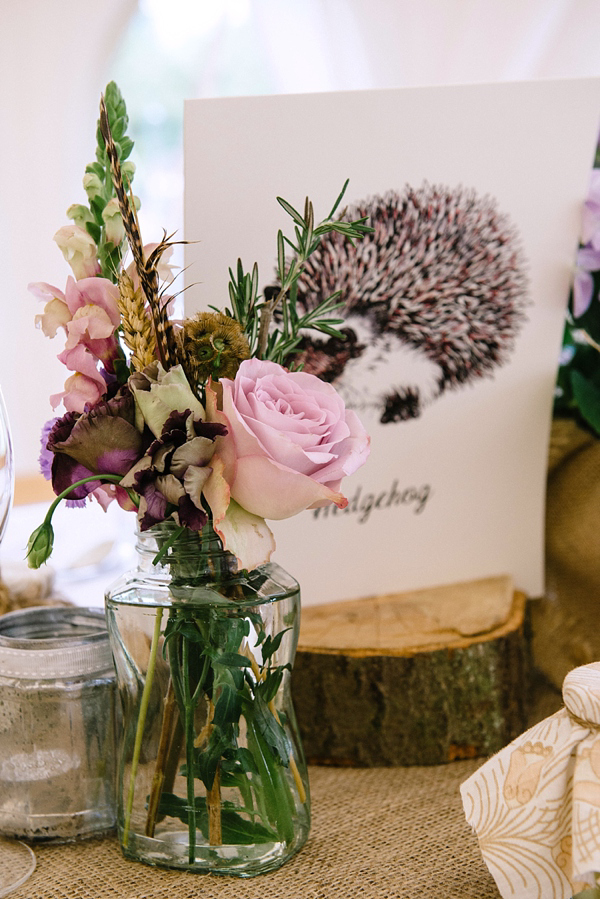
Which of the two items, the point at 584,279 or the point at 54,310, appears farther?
the point at 584,279

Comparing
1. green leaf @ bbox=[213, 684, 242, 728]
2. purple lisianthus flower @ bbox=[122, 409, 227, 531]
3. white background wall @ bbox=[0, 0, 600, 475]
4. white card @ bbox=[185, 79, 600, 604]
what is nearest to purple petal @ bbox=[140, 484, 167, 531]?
purple lisianthus flower @ bbox=[122, 409, 227, 531]

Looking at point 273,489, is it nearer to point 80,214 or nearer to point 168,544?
point 168,544

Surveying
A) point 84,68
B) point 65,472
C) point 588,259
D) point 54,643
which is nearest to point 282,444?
point 65,472

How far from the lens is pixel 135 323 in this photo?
439 mm

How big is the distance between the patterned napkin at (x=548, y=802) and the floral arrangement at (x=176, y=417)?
0.52ft

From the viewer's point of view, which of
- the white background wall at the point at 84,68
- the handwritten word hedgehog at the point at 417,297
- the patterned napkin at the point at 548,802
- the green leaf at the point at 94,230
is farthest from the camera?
the white background wall at the point at 84,68

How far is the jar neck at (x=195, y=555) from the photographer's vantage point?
0.47 meters

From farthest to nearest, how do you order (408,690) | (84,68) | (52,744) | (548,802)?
(84,68)
(408,690)
(52,744)
(548,802)

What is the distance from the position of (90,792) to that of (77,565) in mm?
320

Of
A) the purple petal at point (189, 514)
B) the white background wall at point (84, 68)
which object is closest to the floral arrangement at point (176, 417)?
the purple petal at point (189, 514)

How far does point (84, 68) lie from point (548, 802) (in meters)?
1.80

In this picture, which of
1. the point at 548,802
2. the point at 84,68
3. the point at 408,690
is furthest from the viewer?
the point at 84,68

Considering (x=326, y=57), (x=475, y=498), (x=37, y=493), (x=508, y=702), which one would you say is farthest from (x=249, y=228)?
(x=326, y=57)

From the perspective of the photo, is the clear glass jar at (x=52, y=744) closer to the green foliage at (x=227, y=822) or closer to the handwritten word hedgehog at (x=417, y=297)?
the green foliage at (x=227, y=822)
